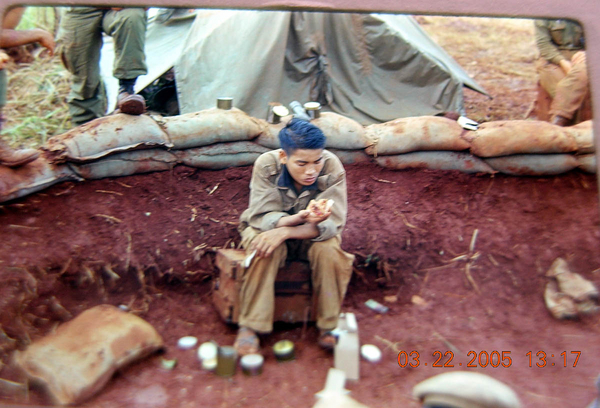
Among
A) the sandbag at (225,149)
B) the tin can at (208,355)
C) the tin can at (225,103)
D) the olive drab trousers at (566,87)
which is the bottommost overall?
the tin can at (208,355)

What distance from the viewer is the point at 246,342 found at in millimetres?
2703

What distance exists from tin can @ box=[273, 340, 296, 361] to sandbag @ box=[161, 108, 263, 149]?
1.61 m

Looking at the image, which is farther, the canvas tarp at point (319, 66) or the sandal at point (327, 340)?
the canvas tarp at point (319, 66)

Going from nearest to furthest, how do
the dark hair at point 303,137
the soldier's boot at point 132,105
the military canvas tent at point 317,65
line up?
the dark hair at point 303,137
the soldier's boot at point 132,105
the military canvas tent at point 317,65

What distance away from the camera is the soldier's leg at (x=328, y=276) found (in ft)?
8.95

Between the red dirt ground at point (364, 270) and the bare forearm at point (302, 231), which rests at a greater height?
the bare forearm at point (302, 231)

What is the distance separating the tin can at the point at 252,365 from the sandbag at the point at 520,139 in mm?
2334

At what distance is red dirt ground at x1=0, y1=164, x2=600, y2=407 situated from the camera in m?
2.52

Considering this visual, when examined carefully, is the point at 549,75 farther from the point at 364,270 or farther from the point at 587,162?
Result: the point at 364,270

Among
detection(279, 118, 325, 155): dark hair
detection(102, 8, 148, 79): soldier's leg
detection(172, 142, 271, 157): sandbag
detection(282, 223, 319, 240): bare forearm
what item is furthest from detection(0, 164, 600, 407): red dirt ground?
detection(279, 118, 325, 155): dark hair

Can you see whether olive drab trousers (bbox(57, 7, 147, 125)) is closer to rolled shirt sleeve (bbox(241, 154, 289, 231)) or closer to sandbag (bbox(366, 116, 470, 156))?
rolled shirt sleeve (bbox(241, 154, 289, 231))

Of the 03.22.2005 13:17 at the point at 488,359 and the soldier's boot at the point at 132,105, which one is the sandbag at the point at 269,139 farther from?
the 03.22.2005 13:17 at the point at 488,359

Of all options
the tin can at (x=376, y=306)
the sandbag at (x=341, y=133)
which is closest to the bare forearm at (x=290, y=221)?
the tin can at (x=376, y=306)

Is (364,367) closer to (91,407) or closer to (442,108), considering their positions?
(91,407)
